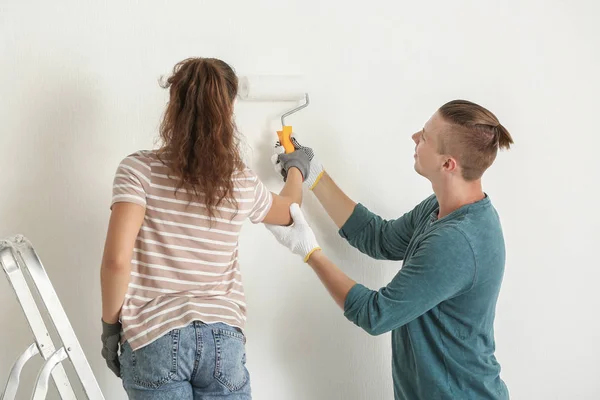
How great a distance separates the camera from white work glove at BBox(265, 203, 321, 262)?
1666 millimetres

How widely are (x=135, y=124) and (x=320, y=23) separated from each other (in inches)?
22.0

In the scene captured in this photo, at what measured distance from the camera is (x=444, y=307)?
1.63 m

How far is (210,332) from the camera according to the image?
141 cm

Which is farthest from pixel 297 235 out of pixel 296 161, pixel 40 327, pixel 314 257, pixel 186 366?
pixel 40 327

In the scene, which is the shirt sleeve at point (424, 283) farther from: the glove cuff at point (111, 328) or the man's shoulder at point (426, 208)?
the glove cuff at point (111, 328)

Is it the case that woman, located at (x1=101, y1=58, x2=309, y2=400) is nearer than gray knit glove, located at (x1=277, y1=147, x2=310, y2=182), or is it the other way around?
woman, located at (x1=101, y1=58, x2=309, y2=400)

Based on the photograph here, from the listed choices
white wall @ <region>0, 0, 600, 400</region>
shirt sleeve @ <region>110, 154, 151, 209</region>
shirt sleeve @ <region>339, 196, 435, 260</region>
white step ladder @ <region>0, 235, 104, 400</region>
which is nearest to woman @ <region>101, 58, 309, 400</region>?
shirt sleeve @ <region>110, 154, 151, 209</region>

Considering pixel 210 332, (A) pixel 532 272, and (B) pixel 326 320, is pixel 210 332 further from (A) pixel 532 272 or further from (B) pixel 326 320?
(A) pixel 532 272

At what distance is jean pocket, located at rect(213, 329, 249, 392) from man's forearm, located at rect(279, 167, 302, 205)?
1.33 feet

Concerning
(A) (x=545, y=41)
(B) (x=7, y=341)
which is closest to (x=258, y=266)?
(B) (x=7, y=341)

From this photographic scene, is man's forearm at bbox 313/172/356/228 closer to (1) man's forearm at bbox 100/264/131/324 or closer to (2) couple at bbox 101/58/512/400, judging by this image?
(2) couple at bbox 101/58/512/400

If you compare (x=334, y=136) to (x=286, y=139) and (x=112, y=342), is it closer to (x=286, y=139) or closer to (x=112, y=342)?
(x=286, y=139)

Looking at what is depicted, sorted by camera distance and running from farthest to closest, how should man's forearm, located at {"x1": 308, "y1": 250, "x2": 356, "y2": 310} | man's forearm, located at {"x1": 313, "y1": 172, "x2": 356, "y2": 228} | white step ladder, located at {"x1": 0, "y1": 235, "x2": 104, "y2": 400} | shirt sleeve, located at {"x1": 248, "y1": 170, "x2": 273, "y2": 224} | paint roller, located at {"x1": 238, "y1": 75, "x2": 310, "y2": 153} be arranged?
man's forearm, located at {"x1": 313, "y1": 172, "x2": 356, "y2": 228} < paint roller, located at {"x1": 238, "y1": 75, "x2": 310, "y2": 153} < man's forearm, located at {"x1": 308, "y1": 250, "x2": 356, "y2": 310} < shirt sleeve, located at {"x1": 248, "y1": 170, "x2": 273, "y2": 224} < white step ladder, located at {"x1": 0, "y1": 235, "x2": 104, "y2": 400}

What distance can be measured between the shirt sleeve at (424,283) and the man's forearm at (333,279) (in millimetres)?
55
